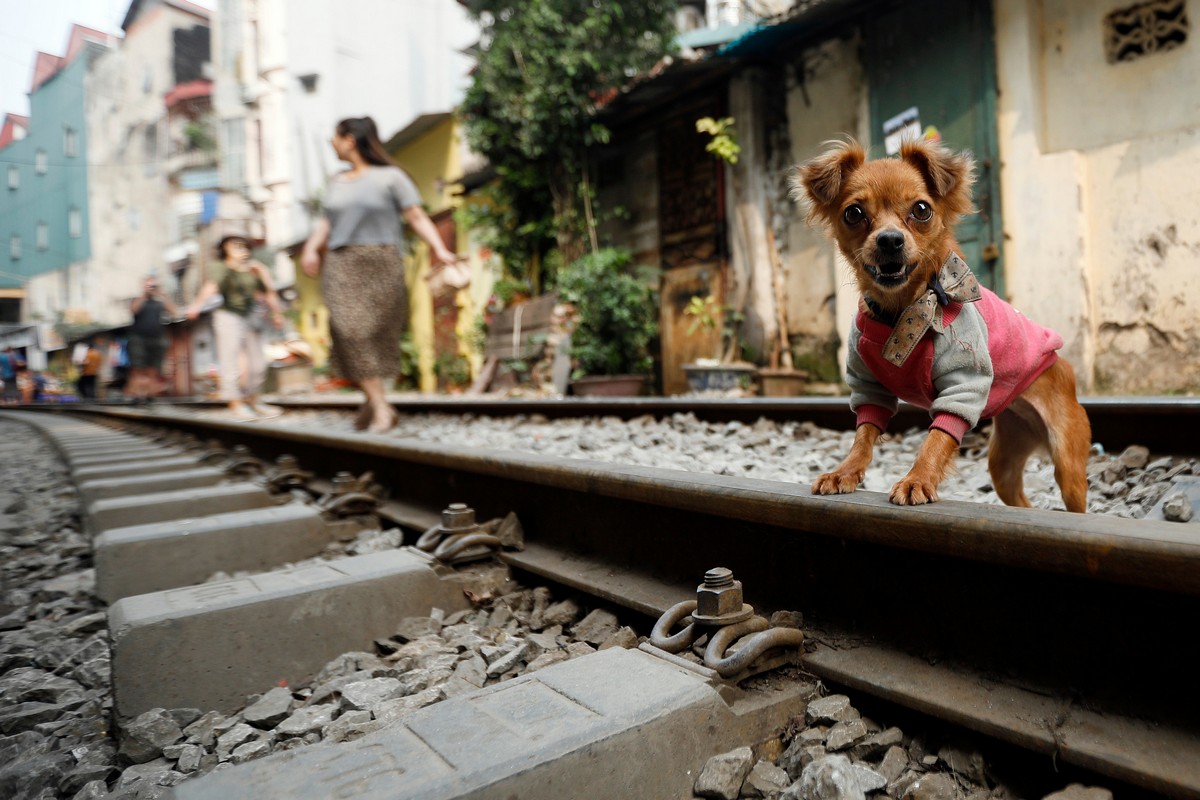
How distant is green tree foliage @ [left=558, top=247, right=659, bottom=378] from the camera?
9.96m

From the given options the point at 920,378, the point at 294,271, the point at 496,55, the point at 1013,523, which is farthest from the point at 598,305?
the point at 294,271

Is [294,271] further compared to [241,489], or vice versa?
[294,271]

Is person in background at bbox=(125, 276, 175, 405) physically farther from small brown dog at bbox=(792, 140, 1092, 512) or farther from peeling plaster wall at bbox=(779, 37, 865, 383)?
small brown dog at bbox=(792, 140, 1092, 512)

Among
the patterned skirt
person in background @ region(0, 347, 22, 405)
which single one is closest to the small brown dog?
the patterned skirt

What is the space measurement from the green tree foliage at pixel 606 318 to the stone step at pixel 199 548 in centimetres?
728

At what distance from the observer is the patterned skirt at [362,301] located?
562cm

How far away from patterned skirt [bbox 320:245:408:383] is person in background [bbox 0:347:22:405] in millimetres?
24764

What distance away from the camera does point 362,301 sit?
18.7 ft

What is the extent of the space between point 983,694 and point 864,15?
8756 millimetres

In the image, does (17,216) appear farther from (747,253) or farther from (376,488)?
(747,253)

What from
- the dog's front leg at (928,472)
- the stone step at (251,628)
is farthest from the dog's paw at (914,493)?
the stone step at (251,628)

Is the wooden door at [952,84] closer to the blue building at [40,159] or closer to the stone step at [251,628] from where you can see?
the stone step at [251,628]

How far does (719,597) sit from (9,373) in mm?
29835

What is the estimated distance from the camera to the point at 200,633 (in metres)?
1.62
